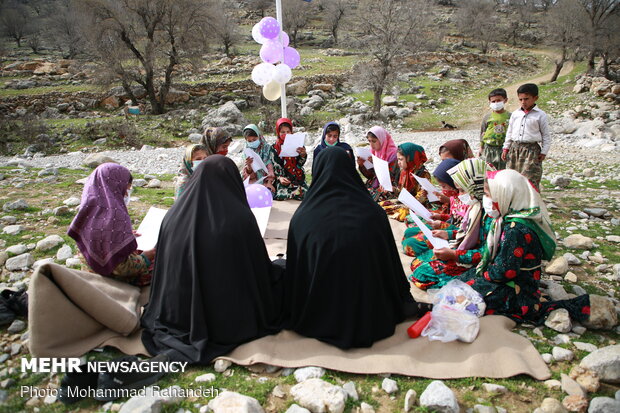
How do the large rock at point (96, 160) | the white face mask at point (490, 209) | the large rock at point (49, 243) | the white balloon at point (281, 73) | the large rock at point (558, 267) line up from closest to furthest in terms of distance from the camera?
the white face mask at point (490, 209) → the large rock at point (558, 267) → the large rock at point (49, 243) → the white balloon at point (281, 73) → the large rock at point (96, 160)

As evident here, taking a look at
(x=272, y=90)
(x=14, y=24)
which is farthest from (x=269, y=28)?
(x=14, y=24)

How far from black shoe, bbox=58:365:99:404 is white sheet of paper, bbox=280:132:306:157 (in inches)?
168

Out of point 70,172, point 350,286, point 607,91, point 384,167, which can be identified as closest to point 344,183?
point 350,286

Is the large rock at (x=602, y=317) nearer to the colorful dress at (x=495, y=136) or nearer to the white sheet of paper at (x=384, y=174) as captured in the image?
the white sheet of paper at (x=384, y=174)

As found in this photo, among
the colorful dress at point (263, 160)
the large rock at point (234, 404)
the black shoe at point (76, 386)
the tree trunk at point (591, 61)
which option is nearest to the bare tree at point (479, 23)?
the tree trunk at point (591, 61)

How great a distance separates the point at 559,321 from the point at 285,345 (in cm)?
209

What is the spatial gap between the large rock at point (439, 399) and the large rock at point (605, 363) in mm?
945

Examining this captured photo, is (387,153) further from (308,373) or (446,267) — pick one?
(308,373)

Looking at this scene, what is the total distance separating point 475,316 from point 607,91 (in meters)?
18.1

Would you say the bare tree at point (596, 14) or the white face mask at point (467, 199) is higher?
the bare tree at point (596, 14)

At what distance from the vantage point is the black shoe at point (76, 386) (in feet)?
7.56

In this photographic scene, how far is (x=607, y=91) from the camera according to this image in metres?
15.8

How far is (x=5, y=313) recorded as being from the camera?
9.92 ft

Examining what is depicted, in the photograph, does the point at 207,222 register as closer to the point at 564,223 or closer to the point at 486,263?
the point at 486,263
